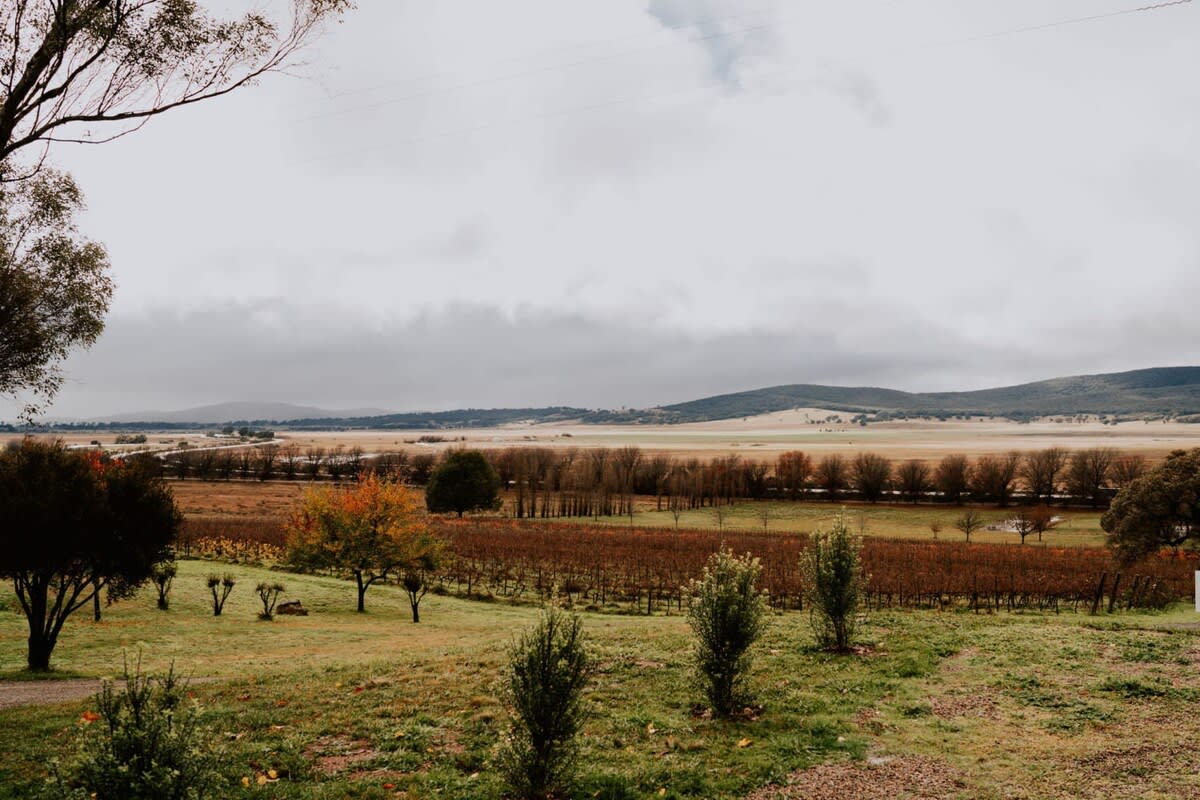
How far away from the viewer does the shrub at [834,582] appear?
15.1 m

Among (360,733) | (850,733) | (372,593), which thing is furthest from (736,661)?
(372,593)

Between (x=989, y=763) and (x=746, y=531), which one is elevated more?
(x=989, y=763)

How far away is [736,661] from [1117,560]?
3898 centimetres

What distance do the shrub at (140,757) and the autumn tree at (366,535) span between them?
95.6 ft

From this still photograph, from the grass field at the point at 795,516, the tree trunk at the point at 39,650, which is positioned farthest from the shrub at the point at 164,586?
the grass field at the point at 795,516

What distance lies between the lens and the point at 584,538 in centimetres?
6112

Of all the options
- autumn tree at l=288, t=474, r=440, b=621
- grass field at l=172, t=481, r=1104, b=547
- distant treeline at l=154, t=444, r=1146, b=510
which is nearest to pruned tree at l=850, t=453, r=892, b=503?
distant treeline at l=154, t=444, r=1146, b=510

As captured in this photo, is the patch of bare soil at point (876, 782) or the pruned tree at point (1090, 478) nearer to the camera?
the patch of bare soil at point (876, 782)

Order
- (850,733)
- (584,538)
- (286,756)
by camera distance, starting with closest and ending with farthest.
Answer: (286,756) < (850,733) < (584,538)

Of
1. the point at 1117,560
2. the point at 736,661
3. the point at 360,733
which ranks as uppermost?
the point at 736,661

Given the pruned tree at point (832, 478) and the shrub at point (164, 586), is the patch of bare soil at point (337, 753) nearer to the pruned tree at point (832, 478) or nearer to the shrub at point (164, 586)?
the shrub at point (164, 586)

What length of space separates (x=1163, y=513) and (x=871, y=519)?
4744cm

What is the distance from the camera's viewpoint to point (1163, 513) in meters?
37.2

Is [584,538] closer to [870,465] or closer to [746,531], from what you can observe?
[746,531]
